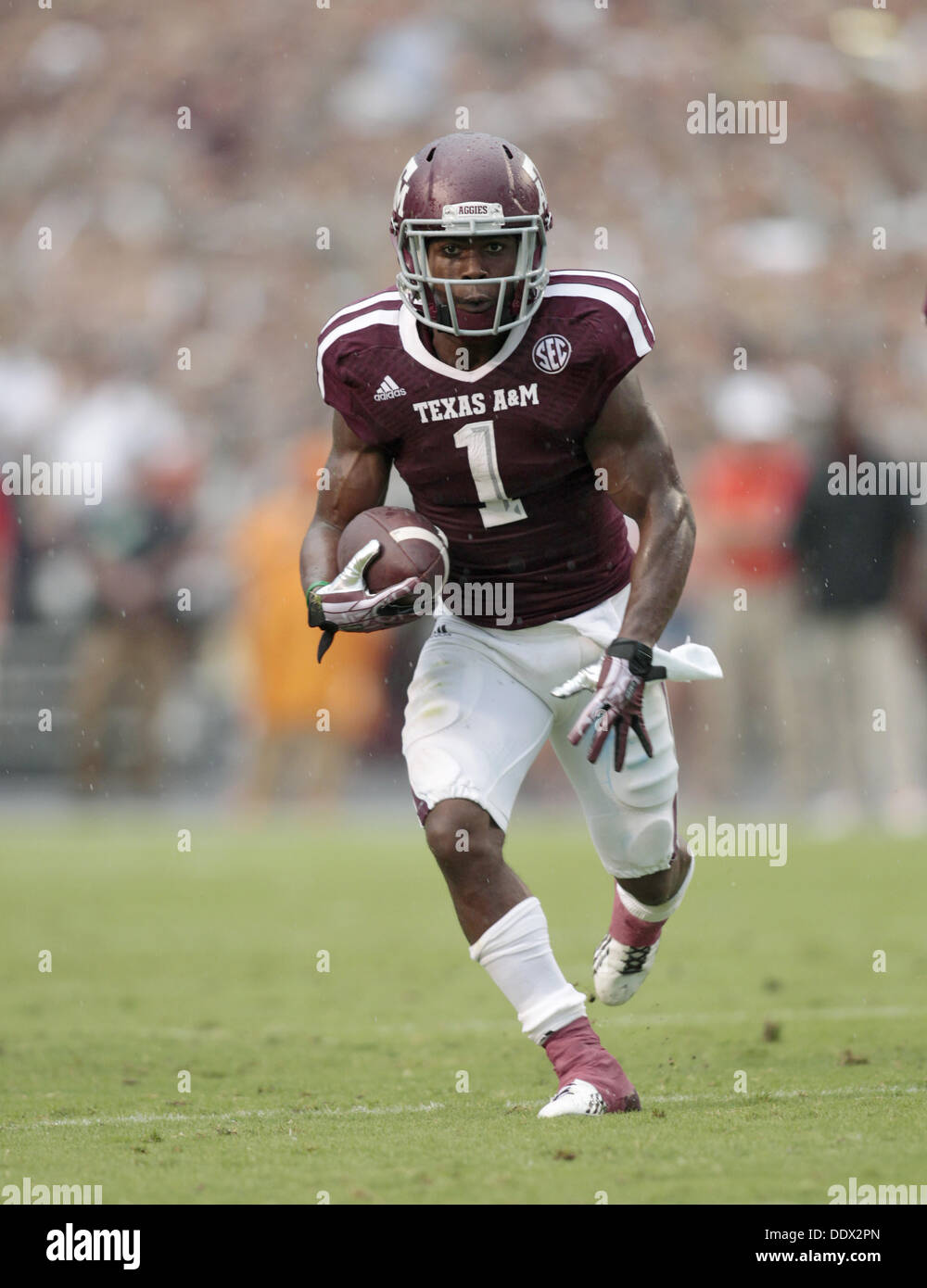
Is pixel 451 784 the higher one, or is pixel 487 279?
pixel 487 279

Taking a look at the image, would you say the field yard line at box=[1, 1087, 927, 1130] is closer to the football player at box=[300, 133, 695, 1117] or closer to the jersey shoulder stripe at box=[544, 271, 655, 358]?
the football player at box=[300, 133, 695, 1117]

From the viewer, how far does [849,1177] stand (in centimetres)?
376

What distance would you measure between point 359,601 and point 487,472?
474mm

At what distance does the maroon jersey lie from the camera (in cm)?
500

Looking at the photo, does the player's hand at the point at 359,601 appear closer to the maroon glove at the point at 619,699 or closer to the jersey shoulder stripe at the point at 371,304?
the maroon glove at the point at 619,699

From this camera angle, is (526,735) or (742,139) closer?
(526,735)

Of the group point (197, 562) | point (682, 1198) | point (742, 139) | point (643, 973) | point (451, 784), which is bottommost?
point (682, 1198)

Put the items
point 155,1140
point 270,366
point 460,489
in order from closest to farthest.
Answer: point 155,1140
point 460,489
point 270,366

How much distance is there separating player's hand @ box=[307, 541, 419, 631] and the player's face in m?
0.58

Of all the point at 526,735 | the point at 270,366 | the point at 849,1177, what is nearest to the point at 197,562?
the point at 270,366

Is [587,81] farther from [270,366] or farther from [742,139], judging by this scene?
[270,366]

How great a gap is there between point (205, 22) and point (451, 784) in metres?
19.8

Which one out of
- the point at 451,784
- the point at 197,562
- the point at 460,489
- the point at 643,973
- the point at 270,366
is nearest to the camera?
the point at 451,784

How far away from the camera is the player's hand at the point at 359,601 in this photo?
4855 mm
